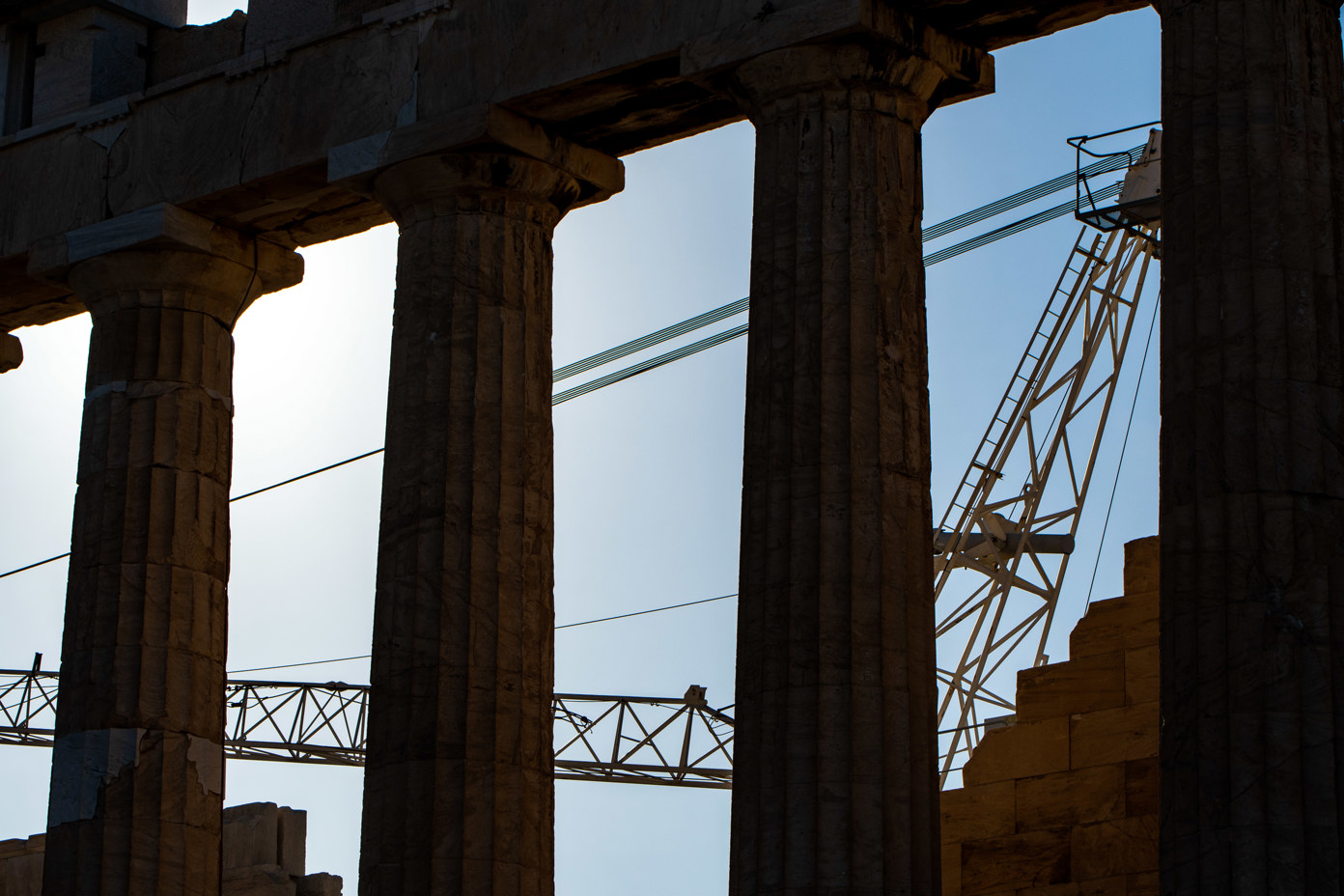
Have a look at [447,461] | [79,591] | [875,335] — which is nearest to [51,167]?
[79,591]

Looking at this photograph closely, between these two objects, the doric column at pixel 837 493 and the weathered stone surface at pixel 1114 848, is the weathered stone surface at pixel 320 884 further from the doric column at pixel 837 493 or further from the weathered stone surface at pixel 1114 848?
the doric column at pixel 837 493

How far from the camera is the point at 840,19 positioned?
28.6m

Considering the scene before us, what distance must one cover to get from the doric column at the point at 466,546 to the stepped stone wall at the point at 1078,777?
8107mm

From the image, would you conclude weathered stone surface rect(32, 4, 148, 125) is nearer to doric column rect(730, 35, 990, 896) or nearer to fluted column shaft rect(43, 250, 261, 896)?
fluted column shaft rect(43, 250, 261, 896)

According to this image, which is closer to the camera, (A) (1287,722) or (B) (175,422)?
(A) (1287,722)

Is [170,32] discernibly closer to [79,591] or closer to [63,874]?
[79,591]

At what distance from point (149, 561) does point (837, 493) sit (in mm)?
11520

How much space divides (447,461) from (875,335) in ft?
20.0

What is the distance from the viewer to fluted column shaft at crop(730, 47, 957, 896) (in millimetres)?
26453

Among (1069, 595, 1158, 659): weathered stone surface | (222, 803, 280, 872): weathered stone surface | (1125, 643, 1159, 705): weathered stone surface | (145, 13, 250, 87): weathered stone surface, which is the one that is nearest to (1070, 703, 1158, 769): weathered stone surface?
(1125, 643, 1159, 705): weathered stone surface

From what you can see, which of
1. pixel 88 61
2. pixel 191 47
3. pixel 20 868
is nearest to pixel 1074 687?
pixel 191 47

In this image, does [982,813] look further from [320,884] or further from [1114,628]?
[320,884]

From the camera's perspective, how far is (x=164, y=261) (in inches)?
1414

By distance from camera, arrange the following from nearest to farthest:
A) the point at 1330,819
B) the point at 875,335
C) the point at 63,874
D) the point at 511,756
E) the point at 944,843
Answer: the point at 1330,819 → the point at 875,335 → the point at 511,756 → the point at 63,874 → the point at 944,843
